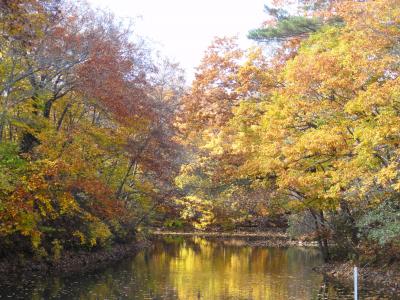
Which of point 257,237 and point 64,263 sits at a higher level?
point 257,237

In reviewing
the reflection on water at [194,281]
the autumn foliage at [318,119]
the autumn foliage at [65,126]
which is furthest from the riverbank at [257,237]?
the autumn foliage at [65,126]

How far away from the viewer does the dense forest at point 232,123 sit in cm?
1579

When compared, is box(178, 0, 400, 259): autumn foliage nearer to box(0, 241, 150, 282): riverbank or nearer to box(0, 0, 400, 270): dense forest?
box(0, 0, 400, 270): dense forest

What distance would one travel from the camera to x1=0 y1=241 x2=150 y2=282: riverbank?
1997cm

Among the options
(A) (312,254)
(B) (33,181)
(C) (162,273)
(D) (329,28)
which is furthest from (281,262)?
(B) (33,181)

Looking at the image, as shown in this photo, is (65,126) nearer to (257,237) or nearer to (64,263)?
(64,263)

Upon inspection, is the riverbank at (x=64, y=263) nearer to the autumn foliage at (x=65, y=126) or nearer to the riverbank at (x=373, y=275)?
the autumn foliage at (x=65, y=126)

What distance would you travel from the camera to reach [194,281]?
20109 millimetres

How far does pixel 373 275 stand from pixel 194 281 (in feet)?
22.7

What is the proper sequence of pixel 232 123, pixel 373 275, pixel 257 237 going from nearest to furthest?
pixel 373 275 < pixel 232 123 < pixel 257 237

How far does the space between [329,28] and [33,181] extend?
1184 cm

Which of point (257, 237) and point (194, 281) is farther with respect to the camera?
point (257, 237)

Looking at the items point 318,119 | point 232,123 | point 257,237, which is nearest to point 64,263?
point 232,123

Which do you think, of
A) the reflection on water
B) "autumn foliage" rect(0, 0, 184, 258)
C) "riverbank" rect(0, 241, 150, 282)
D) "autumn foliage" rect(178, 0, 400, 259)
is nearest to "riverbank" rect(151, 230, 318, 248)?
the reflection on water
